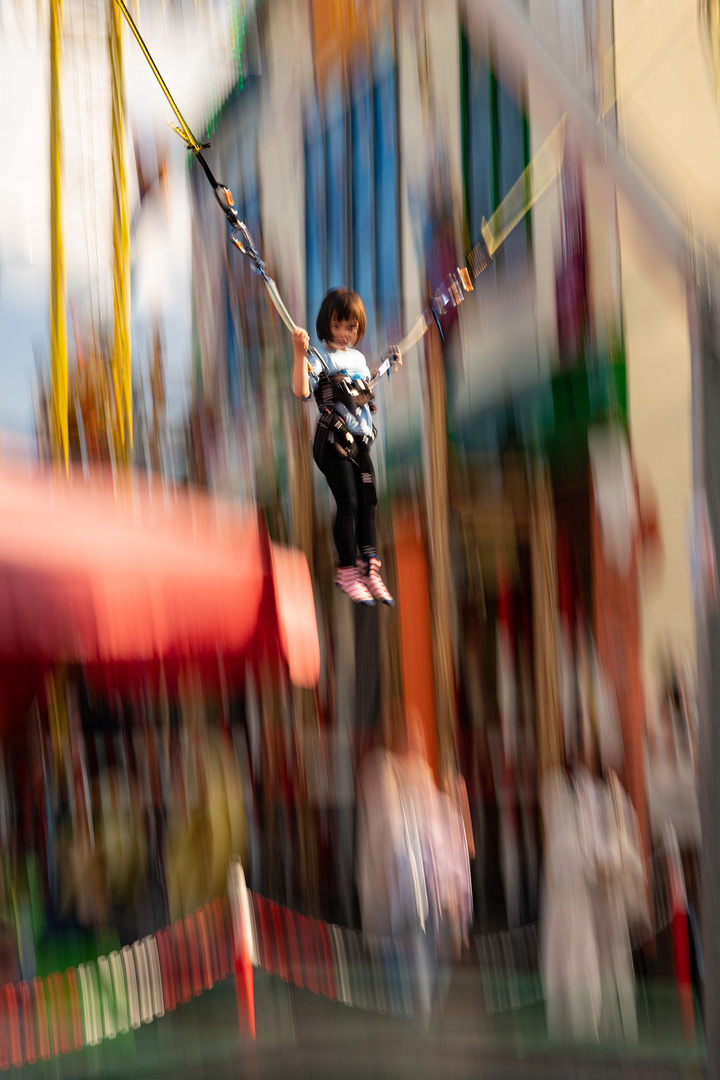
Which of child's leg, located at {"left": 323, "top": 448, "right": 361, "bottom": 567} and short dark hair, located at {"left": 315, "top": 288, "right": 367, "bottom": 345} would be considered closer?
child's leg, located at {"left": 323, "top": 448, "right": 361, "bottom": 567}

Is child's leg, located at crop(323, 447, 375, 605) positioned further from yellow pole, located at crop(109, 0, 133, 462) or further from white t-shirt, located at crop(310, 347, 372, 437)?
yellow pole, located at crop(109, 0, 133, 462)

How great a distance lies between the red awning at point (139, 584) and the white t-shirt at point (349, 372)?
60cm

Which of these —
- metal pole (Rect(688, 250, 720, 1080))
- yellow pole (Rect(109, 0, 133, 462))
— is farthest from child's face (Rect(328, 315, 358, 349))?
metal pole (Rect(688, 250, 720, 1080))

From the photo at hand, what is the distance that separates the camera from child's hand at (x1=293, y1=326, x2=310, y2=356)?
127 inches

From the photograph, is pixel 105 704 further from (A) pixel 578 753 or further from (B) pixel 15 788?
(A) pixel 578 753

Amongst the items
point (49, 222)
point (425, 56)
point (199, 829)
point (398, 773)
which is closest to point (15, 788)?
point (199, 829)

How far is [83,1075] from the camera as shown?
3.89 m

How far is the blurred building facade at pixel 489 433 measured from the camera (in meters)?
5.90

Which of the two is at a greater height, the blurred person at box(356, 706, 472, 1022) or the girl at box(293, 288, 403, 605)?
the girl at box(293, 288, 403, 605)

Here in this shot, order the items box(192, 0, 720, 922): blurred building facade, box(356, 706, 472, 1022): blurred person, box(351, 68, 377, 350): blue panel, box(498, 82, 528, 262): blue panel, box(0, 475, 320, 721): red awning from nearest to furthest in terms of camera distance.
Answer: box(0, 475, 320, 721): red awning
box(356, 706, 472, 1022): blurred person
box(192, 0, 720, 922): blurred building facade
box(498, 82, 528, 262): blue panel
box(351, 68, 377, 350): blue panel

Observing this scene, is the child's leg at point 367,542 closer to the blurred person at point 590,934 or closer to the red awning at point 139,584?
the red awning at point 139,584

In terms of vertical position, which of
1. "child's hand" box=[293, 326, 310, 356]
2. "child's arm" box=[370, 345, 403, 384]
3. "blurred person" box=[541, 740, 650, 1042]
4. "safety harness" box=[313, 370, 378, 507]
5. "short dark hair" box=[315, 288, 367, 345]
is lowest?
"blurred person" box=[541, 740, 650, 1042]

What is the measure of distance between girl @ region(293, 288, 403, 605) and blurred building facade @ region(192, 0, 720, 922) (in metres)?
1.92

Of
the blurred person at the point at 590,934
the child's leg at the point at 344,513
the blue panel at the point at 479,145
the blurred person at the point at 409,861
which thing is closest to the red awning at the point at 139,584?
the child's leg at the point at 344,513
